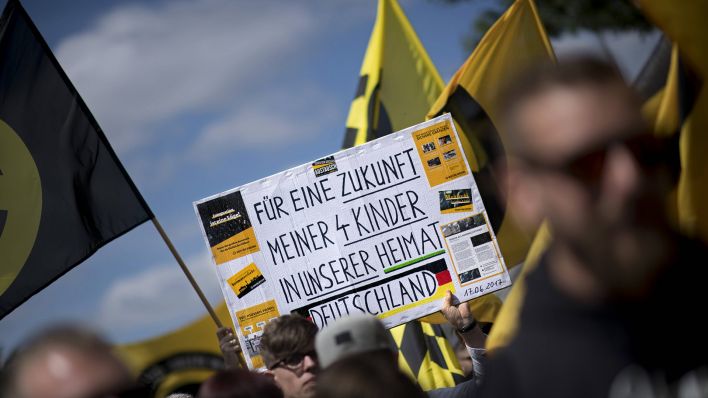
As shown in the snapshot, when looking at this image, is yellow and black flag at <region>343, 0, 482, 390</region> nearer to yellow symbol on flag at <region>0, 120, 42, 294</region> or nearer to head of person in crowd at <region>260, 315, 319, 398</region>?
yellow symbol on flag at <region>0, 120, 42, 294</region>

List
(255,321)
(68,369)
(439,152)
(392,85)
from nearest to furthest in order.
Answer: (68,369) < (439,152) < (255,321) < (392,85)

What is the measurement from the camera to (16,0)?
5.18 m

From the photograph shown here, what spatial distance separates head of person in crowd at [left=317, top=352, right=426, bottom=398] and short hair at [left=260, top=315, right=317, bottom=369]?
1.22 metres

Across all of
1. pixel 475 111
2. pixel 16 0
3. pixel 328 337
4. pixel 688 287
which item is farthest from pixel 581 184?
pixel 16 0

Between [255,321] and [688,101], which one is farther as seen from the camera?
[255,321]

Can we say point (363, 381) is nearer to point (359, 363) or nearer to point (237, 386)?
point (359, 363)

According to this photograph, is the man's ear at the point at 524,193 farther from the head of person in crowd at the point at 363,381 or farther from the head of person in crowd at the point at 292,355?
the head of person in crowd at the point at 292,355

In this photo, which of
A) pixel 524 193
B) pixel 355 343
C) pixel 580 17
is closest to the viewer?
pixel 524 193

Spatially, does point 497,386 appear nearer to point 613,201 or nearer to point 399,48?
A: point 613,201

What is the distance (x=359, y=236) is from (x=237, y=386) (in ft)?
6.17

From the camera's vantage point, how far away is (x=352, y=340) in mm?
2326

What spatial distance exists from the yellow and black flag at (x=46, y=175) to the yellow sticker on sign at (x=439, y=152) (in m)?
2.03

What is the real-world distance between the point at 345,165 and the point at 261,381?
193 cm

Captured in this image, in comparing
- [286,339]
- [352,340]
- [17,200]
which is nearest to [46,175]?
[17,200]
